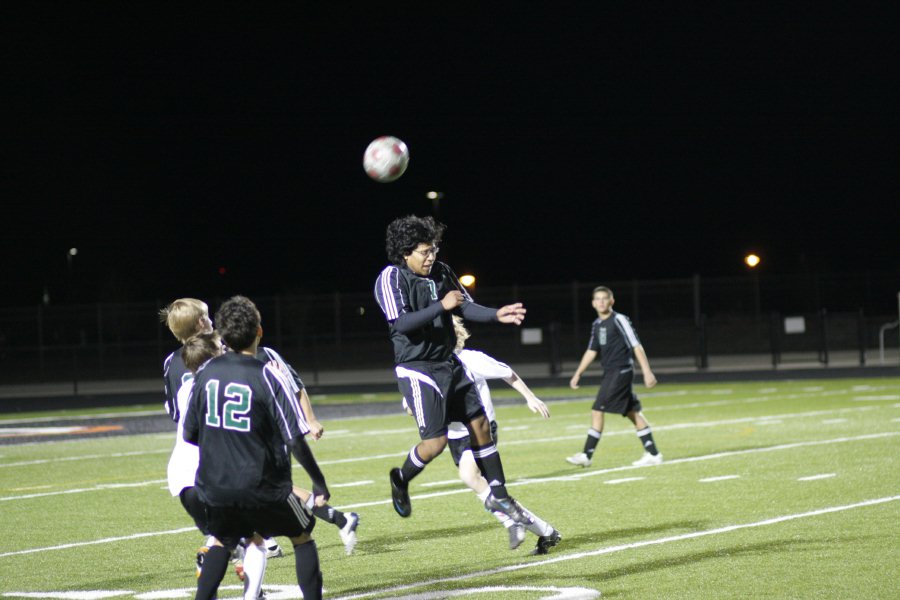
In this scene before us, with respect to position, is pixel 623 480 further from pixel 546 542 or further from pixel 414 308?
pixel 414 308

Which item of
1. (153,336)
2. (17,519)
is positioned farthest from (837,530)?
(153,336)

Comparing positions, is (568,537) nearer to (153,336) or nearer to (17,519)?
(17,519)

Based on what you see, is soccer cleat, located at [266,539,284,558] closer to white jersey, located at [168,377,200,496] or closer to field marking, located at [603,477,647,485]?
white jersey, located at [168,377,200,496]

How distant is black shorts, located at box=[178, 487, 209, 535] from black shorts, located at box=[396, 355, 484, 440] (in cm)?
189

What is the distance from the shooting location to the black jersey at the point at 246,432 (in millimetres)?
6004

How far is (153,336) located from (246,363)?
4255 centimetres

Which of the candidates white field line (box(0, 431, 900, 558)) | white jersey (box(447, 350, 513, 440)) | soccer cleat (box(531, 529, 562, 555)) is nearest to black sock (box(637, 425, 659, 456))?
white field line (box(0, 431, 900, 558))

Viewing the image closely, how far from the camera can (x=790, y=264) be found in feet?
231

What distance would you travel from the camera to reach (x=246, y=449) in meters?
6.03

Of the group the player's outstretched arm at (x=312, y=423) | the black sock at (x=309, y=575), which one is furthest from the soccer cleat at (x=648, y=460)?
the black sock at (x=309, y=575)

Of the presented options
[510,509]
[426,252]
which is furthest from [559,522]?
[426,252]

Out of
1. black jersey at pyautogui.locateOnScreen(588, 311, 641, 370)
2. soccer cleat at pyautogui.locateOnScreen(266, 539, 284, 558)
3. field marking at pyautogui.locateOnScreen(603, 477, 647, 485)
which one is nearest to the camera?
soccer cleat at pyautogui.locateOnScreen(266, 539, 284, 558)

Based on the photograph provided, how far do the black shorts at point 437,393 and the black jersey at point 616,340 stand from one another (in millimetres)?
6251

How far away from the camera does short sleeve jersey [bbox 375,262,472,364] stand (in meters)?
8.54
